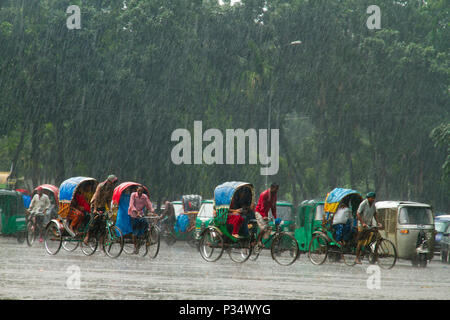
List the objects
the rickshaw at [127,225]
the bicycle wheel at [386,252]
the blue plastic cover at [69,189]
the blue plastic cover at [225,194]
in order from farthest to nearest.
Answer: the blue plastic cover at [69,189] < the blue plastic cover at [225,194] < the rickshaw at [127,225] < the bicycle wheel at [386,252]

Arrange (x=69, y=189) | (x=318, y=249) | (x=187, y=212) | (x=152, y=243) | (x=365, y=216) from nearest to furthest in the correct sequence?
(x=365, y=216) → (x=318, y=249) → (x=152, y=243) → (x=69, y=189) → (x=187, y=212)

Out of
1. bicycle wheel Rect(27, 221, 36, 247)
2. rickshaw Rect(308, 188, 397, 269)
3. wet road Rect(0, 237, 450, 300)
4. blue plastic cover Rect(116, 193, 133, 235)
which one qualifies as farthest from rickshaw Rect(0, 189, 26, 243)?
rickshaw Rect(308, 188, 397, 269)

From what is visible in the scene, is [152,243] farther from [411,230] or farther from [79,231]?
[411,230]

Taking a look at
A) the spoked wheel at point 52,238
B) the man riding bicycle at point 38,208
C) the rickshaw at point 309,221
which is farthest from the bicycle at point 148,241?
the rickshaw at point 309,221

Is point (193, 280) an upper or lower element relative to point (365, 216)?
lower

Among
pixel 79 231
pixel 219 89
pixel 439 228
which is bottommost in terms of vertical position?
pixel 439 228

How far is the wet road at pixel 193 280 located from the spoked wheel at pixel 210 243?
0.27m

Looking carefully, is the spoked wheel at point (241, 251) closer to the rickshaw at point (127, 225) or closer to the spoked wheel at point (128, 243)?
the rickshaw at point (127, 225)

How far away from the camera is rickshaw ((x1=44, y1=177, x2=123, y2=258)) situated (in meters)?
20.3

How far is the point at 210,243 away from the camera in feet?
67.1

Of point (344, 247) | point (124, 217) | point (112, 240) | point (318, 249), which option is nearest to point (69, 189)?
point (124, 217)

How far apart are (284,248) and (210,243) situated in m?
1.88

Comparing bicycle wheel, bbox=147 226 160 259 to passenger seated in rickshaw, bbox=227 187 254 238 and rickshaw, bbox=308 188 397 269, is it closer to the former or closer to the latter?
passenger seated in rickshaw, bbox=227 187 254 238

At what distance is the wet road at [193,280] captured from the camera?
11781 mm
